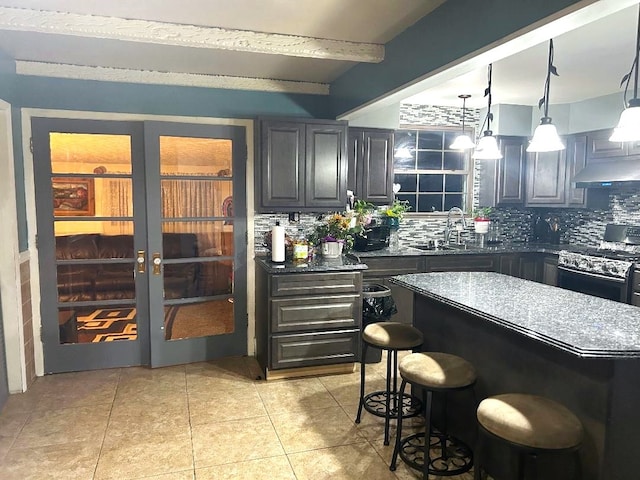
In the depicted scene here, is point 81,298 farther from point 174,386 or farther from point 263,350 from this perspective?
point 263,350

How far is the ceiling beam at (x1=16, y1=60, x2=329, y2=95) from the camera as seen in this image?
12.5 feet

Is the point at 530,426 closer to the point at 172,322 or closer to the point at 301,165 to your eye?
the point at 301,165

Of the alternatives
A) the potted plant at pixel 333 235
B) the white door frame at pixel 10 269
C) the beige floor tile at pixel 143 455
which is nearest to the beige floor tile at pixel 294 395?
the beige floor tile at pixel 143 455

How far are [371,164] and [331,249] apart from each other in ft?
3.21

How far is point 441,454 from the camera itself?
2707mm

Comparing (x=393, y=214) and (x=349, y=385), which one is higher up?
(x=393, y=214)

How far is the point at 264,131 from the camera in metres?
4.01

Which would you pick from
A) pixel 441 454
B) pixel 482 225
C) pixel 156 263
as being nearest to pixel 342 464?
pixel 441 454

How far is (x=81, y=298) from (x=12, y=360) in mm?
669

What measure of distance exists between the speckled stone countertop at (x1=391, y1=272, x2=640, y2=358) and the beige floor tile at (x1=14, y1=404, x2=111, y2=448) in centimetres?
215

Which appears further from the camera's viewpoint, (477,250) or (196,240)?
(477,250)

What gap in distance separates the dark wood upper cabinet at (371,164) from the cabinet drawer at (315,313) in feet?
3.96

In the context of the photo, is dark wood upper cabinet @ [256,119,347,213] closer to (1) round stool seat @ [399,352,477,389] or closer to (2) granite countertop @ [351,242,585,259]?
(2) granite countertop @ [351,242,585,259]

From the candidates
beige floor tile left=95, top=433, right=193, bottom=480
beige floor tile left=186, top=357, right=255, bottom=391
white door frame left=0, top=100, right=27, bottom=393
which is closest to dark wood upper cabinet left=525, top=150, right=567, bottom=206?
beige floor tile left=186, top=357, right=255, bottom=391
